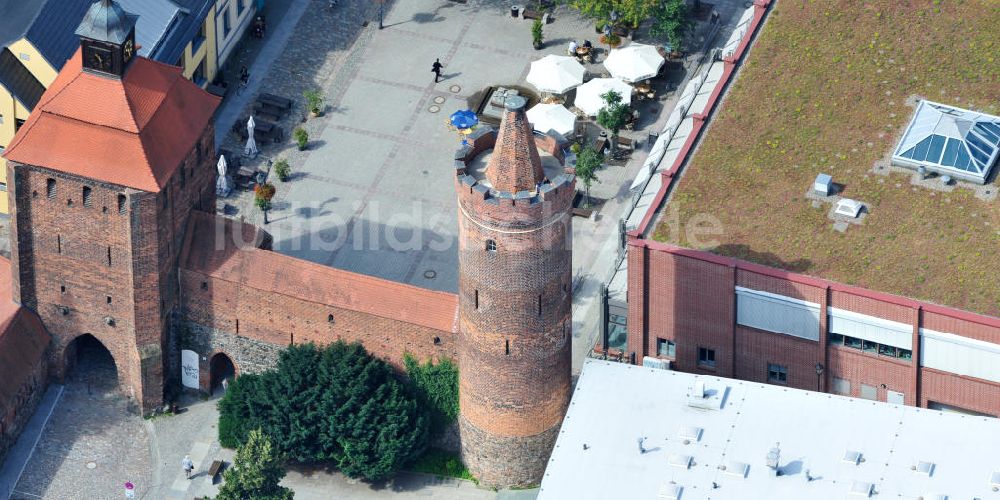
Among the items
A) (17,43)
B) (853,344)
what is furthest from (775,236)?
(17,43)

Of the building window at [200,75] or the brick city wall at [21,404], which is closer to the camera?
the brick city wall at [21,404]

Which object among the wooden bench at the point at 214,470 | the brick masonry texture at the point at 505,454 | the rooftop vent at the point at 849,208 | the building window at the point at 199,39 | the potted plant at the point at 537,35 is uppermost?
the building window at the point at 199,39

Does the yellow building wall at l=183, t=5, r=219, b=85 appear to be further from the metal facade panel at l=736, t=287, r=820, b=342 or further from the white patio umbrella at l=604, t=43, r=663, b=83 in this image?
the metal facade panel at l=736, t=287, r=820, b=342

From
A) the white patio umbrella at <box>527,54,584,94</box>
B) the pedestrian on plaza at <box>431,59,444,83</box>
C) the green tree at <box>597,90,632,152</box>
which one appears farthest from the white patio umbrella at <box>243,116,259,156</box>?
the green tree at <box>597,90,632,152</box>

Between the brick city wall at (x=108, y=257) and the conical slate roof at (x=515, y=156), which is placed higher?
the conical slate roof at (x=515, y=156)

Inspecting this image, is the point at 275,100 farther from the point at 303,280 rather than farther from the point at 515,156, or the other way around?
the point at 515,156

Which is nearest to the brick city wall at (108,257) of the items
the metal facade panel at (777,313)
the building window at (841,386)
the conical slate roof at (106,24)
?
the conical slate roof at (106,24)

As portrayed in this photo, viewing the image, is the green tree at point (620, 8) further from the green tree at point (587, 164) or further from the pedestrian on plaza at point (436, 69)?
the green tree at point (587, 164)
